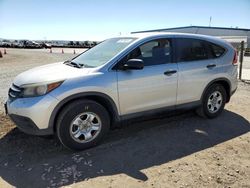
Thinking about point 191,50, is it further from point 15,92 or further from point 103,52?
point 15,92

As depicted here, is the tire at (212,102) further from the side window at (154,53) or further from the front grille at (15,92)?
the front grille at (15,92)

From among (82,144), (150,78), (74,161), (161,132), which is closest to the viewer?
(74,161)

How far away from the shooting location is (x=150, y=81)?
4910 mm

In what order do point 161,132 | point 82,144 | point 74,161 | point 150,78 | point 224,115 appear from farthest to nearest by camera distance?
1. point 224,115
2. point 161,132
3. point 150,78
4. point 82,144
5. point 74,161

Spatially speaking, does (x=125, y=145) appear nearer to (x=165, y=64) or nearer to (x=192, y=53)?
(x=165, y=64)

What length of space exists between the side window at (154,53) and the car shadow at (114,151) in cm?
130

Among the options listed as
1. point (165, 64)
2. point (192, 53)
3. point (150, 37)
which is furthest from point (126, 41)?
point (192, 53)

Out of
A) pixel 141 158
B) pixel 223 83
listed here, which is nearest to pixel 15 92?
pixel 141 158

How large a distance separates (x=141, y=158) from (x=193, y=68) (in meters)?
2.13

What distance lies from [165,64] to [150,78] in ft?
1.49

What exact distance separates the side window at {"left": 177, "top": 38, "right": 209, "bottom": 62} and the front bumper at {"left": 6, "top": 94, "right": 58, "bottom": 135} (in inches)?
99.0

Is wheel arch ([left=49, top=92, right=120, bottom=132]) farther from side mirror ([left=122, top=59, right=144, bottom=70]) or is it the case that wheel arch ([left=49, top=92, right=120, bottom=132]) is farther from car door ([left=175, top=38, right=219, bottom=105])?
car door ([left=175, top=38, right=219, bottom=105])

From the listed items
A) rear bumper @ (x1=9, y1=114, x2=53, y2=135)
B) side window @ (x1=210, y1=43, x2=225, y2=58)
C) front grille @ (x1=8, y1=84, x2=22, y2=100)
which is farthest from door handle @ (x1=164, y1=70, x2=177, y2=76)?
front grille @ (x1=8, y1=84, x2=22, y2=100)

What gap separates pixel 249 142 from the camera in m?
5.00
